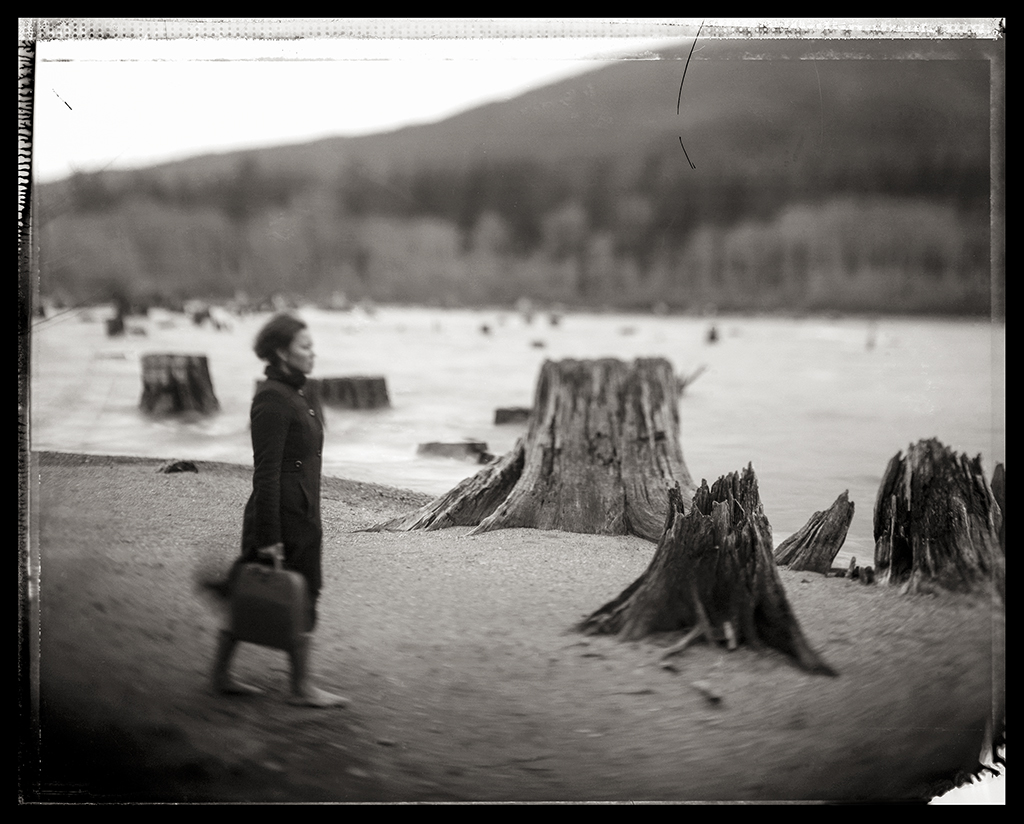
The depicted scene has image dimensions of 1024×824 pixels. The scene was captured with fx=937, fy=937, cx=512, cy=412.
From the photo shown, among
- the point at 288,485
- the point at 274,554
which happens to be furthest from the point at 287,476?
the point at 274,554

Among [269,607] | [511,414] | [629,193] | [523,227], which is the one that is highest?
[629,193]

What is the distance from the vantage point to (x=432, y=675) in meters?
2.87

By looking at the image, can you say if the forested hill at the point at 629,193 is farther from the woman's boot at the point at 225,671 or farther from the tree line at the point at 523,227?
the woman's boot at the point at 225,671

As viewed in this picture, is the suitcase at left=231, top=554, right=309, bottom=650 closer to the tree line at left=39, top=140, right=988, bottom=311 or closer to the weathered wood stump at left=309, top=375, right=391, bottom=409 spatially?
the weathered wood stump at left=309, top=375, right=391, bottom=409

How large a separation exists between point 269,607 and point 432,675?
534 millimetres

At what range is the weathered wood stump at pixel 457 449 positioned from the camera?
298 cm

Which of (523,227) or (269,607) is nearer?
(269,607)

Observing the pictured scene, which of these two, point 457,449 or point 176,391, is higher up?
point 176,391

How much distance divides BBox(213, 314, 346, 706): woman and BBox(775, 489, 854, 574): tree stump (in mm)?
1443

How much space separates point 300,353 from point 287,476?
1.24ft

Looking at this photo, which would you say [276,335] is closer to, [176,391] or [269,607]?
[176,391]

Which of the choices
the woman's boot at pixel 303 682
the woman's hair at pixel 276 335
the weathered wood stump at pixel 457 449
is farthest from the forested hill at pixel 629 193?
the woman's boot at pixel 303 682

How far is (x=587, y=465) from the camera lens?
2.93 metres

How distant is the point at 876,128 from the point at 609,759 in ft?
7.00
